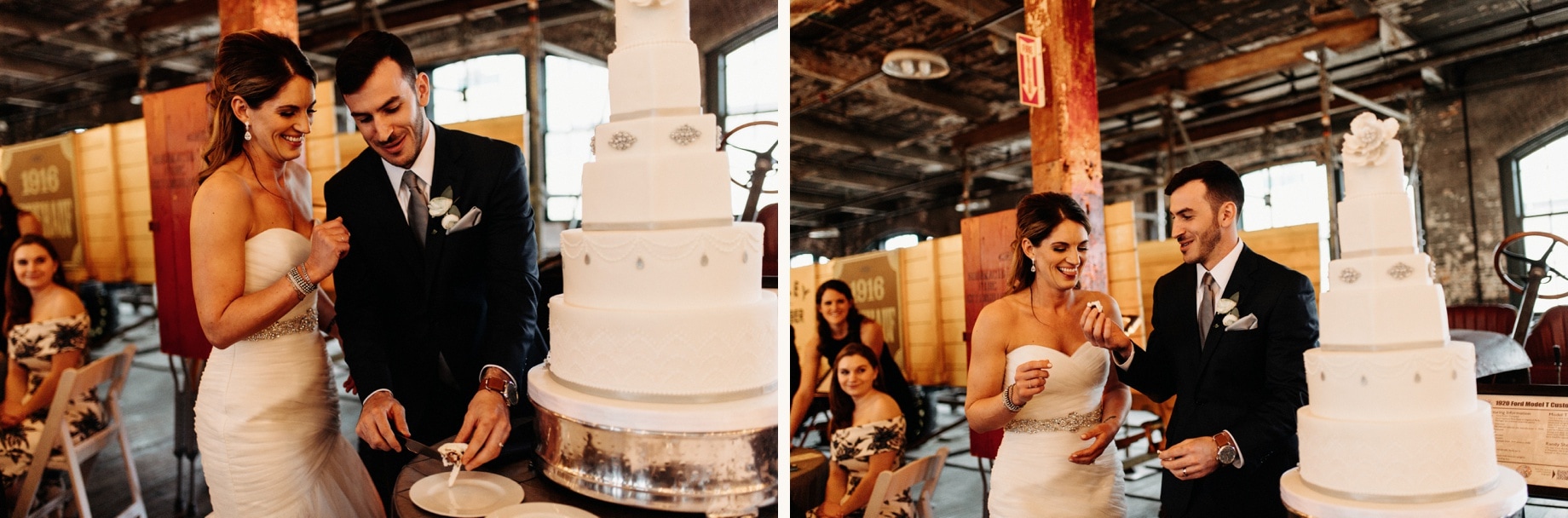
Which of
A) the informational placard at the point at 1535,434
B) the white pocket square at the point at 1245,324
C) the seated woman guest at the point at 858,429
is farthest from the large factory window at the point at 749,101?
the informational placard at the point at 1535,434

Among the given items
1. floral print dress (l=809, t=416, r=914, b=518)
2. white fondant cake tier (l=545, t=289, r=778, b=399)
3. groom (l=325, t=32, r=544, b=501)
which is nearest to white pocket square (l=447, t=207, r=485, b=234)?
groom (l=325, t=32, r=544, b=501)

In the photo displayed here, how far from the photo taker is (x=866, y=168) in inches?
92.2

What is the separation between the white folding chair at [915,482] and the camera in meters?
2.31

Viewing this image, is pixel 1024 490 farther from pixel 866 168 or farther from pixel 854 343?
pixel 866 168

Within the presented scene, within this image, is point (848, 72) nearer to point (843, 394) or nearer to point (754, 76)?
point (754, 76)

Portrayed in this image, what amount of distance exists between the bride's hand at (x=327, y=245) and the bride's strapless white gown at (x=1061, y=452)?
4.83ft

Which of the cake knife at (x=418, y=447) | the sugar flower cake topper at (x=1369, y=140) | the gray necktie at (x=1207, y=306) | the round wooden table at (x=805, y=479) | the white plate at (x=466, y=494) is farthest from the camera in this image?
the round wooden table at (x=805, y=479)

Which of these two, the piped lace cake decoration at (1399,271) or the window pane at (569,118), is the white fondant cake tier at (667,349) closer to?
the window pane at (569,118)

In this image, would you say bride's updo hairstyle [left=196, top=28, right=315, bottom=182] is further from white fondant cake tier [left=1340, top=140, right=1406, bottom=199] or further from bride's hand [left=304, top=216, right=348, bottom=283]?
white fondant cake tier [left=1340, top=140, right=1406, bottom=199]

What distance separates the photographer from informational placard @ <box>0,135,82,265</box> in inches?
69.7

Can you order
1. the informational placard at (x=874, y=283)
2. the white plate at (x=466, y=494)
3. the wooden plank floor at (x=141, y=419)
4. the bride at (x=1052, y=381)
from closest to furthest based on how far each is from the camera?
the white plate at (x=466, y=494) < the wooden plank floor at (x=141, y=419) < the bride at (x=1052, y=381) < the informational placard at (x=874, y=283)

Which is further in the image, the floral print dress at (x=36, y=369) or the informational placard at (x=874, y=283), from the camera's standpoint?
the informational placard at (x=874, y=283)

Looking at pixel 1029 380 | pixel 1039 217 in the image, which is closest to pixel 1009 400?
pixel 1029 380

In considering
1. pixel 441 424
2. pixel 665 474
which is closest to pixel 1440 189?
pixel 665 474
